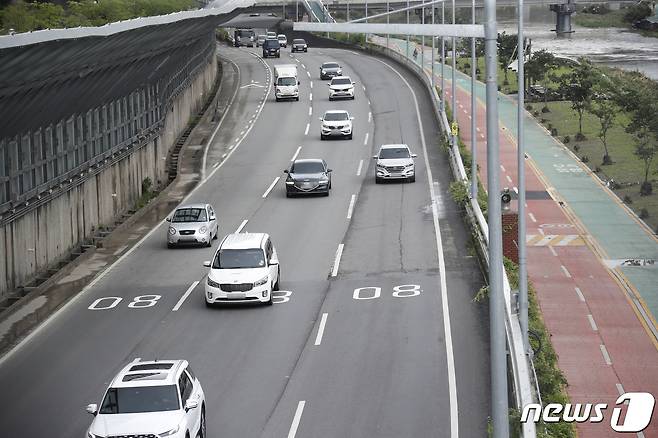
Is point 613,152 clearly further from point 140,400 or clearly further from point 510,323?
point 140,400

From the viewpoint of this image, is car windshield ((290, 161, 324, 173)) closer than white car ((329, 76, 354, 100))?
Yes

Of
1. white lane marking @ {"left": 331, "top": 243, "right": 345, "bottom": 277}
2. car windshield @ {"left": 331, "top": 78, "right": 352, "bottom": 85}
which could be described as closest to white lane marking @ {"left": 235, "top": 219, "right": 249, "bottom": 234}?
white lane marking @ {"left": 331, "top": 243, "right": 345, "bottom": 277}

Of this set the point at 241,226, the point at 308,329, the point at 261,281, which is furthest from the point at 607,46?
the point at 308,329

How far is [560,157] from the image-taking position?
78938mm

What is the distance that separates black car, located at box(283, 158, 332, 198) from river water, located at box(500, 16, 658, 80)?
88.1 meters

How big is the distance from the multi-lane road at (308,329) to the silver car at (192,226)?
1.61ft

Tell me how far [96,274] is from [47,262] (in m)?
1.89

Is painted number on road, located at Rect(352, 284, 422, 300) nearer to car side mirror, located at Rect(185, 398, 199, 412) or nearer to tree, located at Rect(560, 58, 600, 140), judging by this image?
car side mirror, located at Rect(185, 398, 199, 412)

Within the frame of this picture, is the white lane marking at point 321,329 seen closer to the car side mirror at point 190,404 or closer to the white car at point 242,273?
the white car at point 242,273

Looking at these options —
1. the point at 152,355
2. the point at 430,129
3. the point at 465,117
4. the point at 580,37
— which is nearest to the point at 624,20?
the point at 580,37

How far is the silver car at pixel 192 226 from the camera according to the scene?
46.1 meters

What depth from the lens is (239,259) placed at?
36.8 m

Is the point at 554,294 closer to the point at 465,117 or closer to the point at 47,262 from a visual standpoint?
the point at 47,262

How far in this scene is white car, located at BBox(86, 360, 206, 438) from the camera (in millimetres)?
21406
